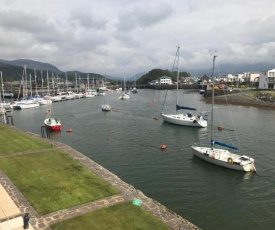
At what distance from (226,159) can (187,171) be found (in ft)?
16.3

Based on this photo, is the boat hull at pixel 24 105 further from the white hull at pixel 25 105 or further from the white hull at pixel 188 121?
the white hull at pixel 188 121

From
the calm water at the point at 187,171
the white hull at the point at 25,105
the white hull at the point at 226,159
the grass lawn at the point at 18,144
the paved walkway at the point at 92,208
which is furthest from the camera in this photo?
the white hull at the point at 25,105

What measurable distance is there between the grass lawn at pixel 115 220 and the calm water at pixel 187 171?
5.34 metres

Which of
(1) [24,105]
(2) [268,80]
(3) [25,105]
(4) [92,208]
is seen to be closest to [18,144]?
(4) [92,208]

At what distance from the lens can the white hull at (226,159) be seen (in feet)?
99.9

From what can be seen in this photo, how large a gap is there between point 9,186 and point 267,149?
3447 cm

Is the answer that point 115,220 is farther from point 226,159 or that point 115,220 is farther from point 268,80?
point 268,80

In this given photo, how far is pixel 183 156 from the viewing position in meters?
36.8

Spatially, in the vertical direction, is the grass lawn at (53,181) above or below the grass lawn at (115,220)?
above

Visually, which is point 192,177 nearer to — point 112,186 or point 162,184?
point 162,184

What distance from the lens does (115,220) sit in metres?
16.4

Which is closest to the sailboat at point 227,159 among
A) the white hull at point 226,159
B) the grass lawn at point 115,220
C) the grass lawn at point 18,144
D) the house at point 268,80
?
the white hull at point 226,159

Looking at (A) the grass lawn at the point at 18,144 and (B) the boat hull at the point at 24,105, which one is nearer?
(A) the grass lawn at the point at 18,144

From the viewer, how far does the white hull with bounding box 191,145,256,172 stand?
30453mm
